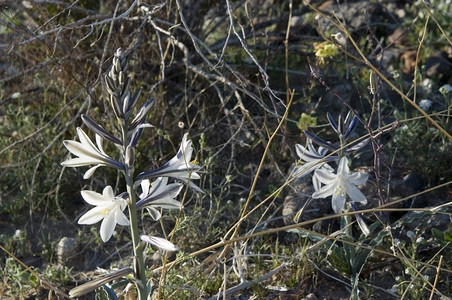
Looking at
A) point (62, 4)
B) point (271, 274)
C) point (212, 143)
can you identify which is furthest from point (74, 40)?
point (271, 274)

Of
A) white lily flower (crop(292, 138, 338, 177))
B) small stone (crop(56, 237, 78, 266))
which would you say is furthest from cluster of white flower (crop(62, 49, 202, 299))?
small stone (crop(56, 237, 78, 266))

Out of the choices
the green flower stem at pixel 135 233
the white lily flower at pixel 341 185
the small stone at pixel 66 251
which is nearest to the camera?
the green flower stem at pixel 135 233

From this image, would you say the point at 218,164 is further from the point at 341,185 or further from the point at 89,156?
the point at 89,156

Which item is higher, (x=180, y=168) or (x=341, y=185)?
(x=180, y=168)

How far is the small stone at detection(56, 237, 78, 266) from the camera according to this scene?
4.10m

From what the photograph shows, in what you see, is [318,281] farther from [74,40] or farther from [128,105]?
[74,40]

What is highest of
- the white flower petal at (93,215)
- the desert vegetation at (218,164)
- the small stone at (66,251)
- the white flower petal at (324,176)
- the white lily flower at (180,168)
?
the white lily flower at (180,168)

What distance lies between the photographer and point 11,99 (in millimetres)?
4930

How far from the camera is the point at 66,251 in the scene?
411 cm

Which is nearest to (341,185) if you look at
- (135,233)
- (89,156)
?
(135,233)

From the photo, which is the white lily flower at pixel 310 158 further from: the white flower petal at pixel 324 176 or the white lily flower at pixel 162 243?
the white lily flower at pixel 162 243

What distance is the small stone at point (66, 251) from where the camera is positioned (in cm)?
410

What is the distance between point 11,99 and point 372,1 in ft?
9.80

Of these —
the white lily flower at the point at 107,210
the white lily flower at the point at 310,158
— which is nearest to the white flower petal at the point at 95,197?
the white lily flower at the point at 107,210
